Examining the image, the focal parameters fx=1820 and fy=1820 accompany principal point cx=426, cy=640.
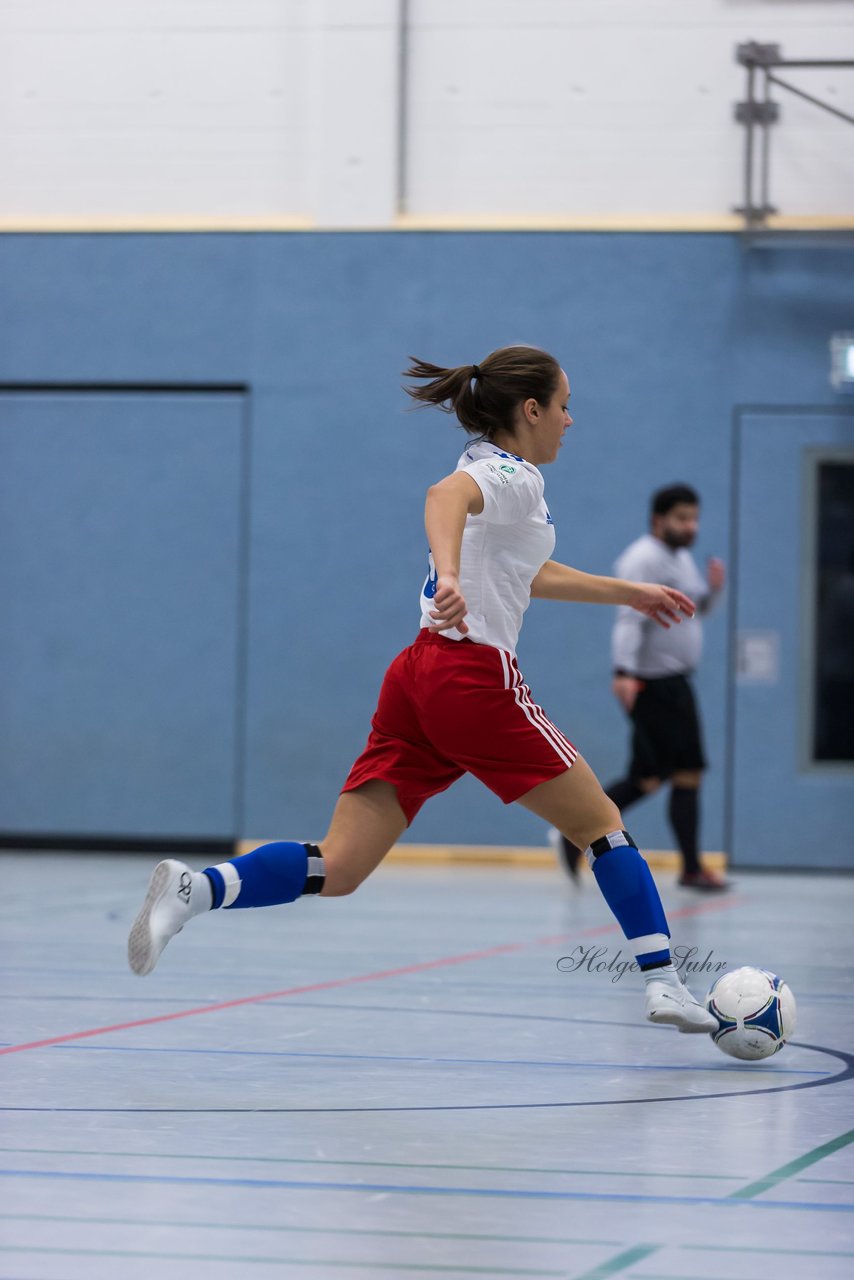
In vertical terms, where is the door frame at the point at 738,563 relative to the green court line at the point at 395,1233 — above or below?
above

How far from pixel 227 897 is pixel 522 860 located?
690cm

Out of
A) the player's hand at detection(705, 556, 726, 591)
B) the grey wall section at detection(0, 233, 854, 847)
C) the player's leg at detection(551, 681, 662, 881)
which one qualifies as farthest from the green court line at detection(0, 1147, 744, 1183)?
the grey wall section at detection(0, 233, 854, 847)

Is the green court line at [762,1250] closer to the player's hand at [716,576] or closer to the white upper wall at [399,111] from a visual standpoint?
the player's hand at [716,576]

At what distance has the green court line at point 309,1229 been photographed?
2553 millimetres

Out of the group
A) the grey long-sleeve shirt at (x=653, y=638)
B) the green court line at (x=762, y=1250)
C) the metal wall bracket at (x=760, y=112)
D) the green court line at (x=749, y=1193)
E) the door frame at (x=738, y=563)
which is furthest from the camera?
the door frame at (x=738, y=563)

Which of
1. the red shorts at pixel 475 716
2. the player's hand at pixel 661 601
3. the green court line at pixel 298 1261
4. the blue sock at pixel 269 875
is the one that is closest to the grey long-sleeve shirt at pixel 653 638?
the player's hand at pixel 661 601

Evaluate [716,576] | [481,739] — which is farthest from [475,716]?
[716,576]

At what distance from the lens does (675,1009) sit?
3945 mm

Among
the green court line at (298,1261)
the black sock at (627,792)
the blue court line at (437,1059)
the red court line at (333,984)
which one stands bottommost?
the red court line at (333,984)

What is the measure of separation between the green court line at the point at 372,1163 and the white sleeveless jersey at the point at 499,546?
1.25 meters

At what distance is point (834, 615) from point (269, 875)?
7.25 m

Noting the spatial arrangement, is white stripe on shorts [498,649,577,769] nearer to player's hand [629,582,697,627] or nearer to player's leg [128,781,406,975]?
player's leg [128,781,406,975]

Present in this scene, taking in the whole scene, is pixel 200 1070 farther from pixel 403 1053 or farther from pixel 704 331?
pixel 704 331

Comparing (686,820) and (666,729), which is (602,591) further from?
(686,820)
